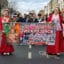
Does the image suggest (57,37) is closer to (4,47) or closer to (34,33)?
(4,47)

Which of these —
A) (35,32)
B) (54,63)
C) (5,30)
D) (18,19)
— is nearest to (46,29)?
(35,32)

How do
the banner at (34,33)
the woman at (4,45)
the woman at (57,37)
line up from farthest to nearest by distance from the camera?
the banner at (34,33) < the woman at (4,45) < the woman at (57,37)

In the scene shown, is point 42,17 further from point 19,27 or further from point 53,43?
point 53,43

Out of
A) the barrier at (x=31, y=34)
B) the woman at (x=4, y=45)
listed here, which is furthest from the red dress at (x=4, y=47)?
the barrier at (x=31, y=34)

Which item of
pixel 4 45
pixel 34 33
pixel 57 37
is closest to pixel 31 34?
pixel 34 33

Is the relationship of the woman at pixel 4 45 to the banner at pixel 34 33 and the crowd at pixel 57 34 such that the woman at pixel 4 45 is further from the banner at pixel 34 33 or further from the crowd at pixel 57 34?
the banner at pixel 34 33

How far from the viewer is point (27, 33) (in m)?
Answer: 22.8

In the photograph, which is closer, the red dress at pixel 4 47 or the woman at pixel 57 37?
the woman at pixel 57 37

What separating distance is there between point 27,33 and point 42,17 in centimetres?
248

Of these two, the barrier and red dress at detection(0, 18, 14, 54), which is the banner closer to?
the barrier

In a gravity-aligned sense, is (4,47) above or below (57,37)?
below

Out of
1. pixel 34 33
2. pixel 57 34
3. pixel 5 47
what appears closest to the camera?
pixel 57 34

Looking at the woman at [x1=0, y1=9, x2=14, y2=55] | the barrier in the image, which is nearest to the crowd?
the woman at [x1=0, y1=9, x2=14, y2=55]

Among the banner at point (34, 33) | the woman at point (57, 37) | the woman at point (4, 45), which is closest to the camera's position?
the woman at point (57, 37)
